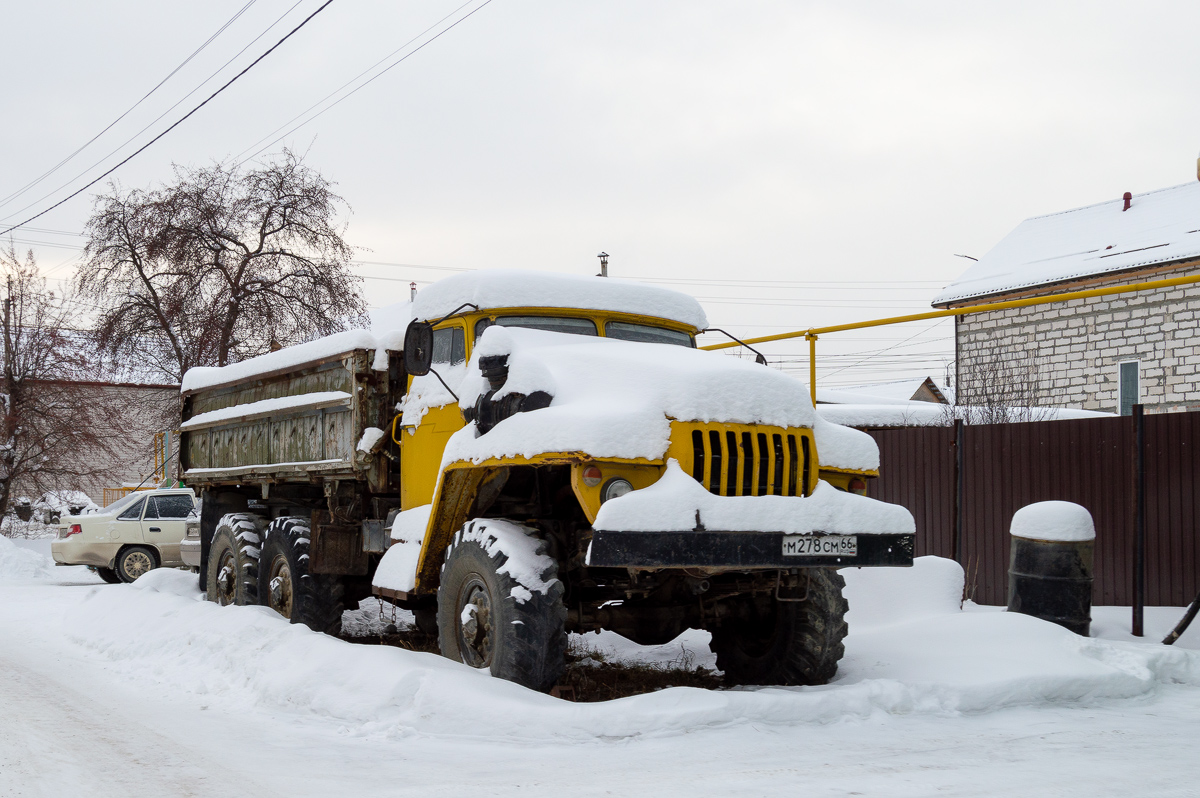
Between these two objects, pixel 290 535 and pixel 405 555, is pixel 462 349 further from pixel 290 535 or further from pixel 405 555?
pixel 290 535

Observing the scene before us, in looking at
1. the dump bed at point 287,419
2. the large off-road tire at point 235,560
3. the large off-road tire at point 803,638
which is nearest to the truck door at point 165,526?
the dump bed at point 287,419

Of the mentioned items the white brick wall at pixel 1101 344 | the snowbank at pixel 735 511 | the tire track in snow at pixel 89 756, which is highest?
the white brick wall at pixel 1101 344

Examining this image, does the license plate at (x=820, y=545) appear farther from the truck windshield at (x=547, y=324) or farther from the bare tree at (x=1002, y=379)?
the bare tree at (x=1002, y=379)

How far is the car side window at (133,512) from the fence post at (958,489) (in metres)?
13.1

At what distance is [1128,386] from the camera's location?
21.6 meters

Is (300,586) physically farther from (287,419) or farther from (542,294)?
(542,294)

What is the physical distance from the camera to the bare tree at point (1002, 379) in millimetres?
22172

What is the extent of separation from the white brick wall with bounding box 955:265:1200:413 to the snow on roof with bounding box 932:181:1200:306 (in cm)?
56

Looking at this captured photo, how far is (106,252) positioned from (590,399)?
19518 mm

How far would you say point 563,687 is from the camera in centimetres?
632

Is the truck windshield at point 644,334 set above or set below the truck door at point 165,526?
above

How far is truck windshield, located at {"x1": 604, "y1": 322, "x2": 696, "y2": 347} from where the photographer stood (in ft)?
25.5

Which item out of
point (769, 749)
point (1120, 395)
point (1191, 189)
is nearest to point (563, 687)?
point (769, 749)

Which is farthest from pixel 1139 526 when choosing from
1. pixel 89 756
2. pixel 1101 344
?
pixel 1101 344
